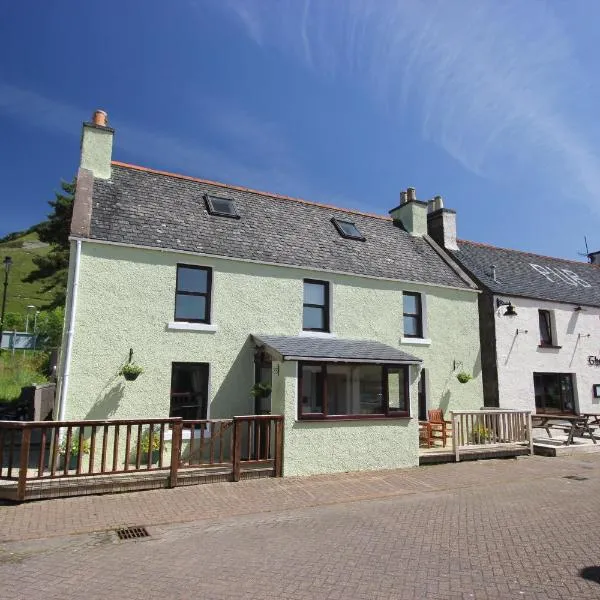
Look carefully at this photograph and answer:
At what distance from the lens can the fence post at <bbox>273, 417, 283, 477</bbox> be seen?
33.1 feet

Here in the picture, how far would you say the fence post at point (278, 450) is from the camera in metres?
10.1

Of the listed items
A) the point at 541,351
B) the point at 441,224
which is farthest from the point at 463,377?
the point at 441,224

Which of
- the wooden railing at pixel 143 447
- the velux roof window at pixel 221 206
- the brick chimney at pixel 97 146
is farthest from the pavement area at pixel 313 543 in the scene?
the brick chimney at pixel 97 146

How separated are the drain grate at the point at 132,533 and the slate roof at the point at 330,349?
4.72 meters

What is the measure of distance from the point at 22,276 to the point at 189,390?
98.1 metres

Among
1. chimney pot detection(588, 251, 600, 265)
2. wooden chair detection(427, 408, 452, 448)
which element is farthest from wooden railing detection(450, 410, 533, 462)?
chimney pot detection(588, 251, 600, 265)

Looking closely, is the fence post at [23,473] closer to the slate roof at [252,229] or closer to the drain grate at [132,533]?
the drain grate at [132,533]

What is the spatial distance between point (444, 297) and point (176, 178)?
9845 millimetres

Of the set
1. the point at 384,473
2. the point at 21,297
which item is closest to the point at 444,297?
the point at 384,473

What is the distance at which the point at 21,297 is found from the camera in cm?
8075

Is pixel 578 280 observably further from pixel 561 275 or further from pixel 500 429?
pixel 500 429

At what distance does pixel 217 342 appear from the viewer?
470 inches

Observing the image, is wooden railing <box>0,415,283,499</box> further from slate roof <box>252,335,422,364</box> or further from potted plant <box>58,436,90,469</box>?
slate roof <box>252,335,422,364</box>

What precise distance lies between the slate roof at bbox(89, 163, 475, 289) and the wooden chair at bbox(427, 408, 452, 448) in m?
4.35
